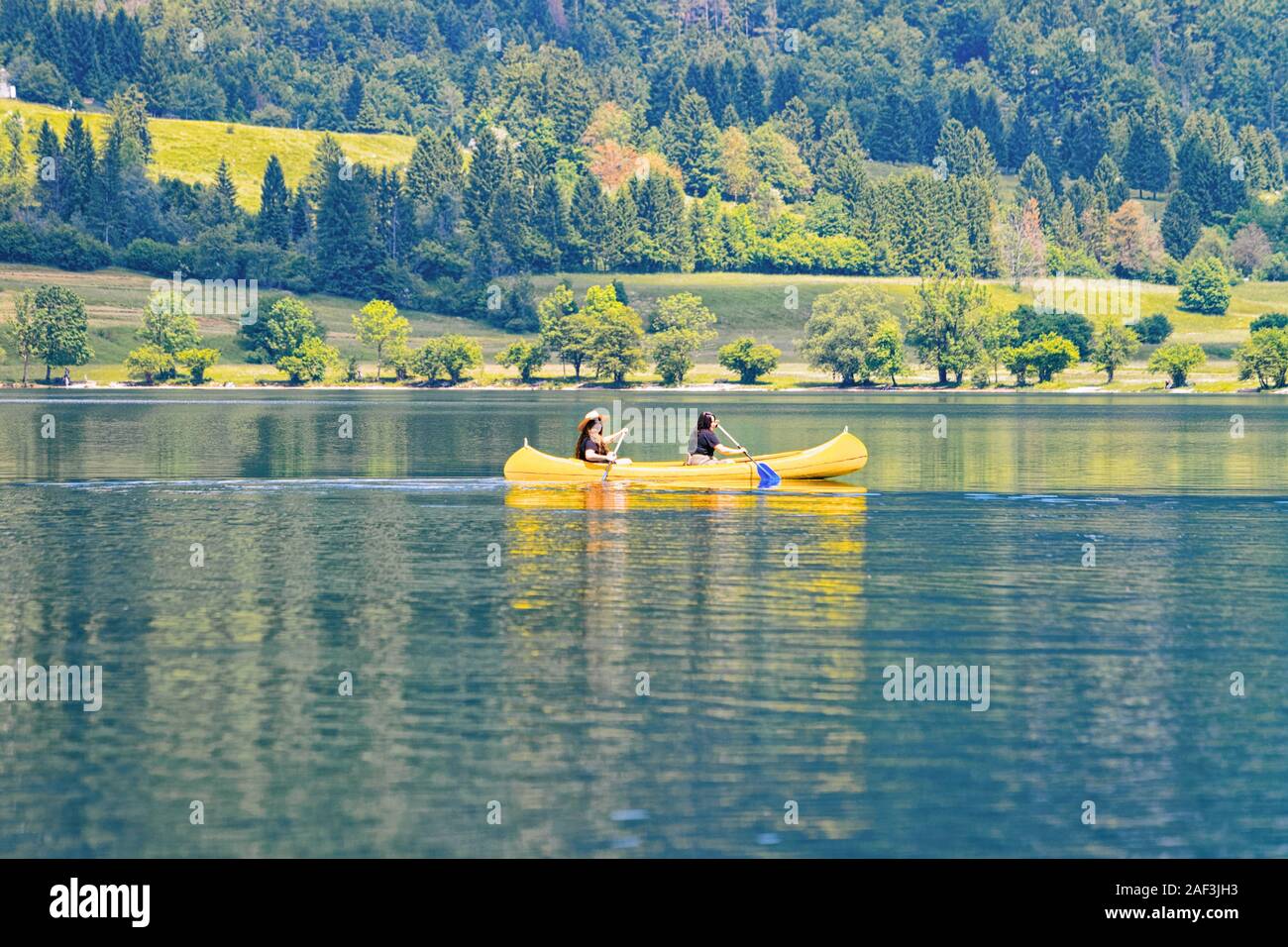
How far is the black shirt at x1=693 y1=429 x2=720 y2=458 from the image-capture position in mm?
69688

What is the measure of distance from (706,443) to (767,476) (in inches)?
102

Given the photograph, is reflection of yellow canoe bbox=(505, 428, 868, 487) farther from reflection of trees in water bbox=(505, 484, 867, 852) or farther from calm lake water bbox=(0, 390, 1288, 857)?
reflection of trees in water bbox=(505, 484, 867, 852)

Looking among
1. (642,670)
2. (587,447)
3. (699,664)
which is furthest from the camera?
(587,447)

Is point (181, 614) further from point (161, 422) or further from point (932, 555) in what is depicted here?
Answer: point (161, 422)

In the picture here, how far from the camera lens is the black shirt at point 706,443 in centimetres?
6969

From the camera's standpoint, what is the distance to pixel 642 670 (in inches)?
1326

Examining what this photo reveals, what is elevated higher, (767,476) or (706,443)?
(706,443)

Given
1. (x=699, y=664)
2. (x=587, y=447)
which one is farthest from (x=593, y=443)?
(x=699, y=664)

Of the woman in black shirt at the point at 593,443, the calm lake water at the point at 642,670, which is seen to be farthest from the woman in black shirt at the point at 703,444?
the woman in black shirt at the point at 593,443

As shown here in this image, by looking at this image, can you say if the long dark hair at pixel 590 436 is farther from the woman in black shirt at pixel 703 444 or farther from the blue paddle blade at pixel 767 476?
the blue paddle blade at pixel 767 476

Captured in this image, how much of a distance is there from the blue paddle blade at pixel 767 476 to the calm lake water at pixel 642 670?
620 millimetres

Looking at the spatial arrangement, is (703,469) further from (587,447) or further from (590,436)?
(587,447)
